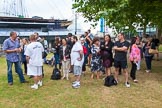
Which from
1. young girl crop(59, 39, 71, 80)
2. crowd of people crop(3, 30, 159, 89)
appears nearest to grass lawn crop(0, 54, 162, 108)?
crowd of people crop(3, 30, 159, 89)

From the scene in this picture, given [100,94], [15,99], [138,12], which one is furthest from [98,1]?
[15,99]

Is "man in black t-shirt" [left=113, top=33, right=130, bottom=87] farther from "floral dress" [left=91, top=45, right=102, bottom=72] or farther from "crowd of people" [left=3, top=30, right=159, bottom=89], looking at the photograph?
"floral dress" [left=91, top=45, right=102, bottom=72]

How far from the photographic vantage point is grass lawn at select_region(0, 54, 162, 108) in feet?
29.7

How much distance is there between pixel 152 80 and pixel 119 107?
4.45 metres

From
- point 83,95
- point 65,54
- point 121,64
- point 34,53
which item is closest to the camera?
point 83,95

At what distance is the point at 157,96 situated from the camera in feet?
33.1

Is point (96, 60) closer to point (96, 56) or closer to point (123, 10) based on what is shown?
point (96, 56)

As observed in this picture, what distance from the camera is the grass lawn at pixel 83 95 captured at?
29.7ft

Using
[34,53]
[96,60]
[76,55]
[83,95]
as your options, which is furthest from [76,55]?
[96,60]

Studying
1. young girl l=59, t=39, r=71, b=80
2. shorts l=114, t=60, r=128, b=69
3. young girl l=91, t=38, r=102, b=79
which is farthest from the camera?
young girl l=91, t=38, r=102, b=79

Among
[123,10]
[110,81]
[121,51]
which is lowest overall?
[110,81]

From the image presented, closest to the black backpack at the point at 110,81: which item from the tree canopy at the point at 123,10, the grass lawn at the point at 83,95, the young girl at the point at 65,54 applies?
the grass lawn at the point at 83,95

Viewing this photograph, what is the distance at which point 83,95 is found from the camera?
32.9 feet

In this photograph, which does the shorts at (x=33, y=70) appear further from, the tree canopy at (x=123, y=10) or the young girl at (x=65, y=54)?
the tree canopy at (x=123, y=10)
